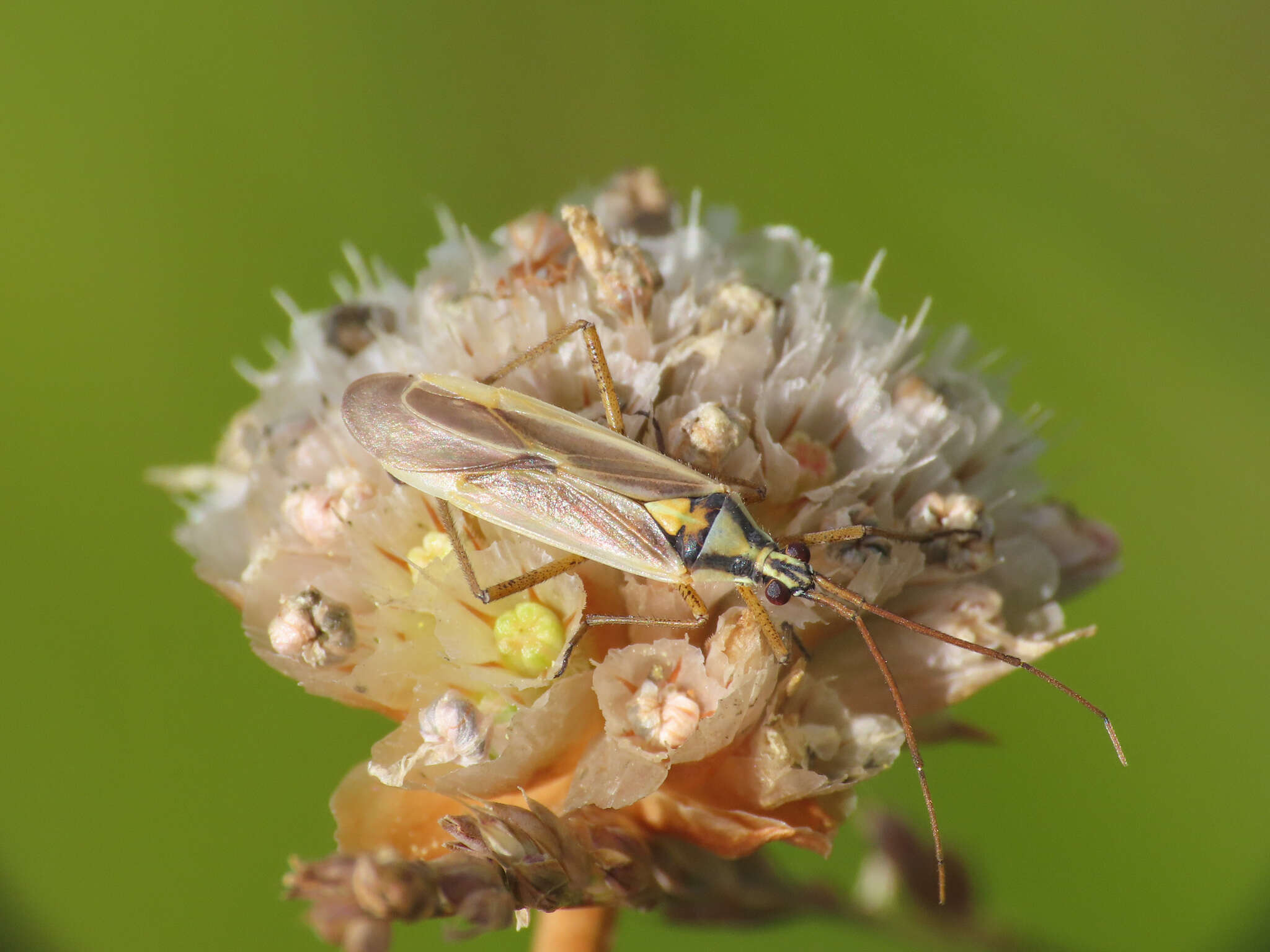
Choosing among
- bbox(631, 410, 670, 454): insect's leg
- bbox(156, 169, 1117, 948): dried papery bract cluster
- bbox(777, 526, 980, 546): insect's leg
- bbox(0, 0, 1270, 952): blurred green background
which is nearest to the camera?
bbox(156, 169, 1117, 948): dried papery bract cluster

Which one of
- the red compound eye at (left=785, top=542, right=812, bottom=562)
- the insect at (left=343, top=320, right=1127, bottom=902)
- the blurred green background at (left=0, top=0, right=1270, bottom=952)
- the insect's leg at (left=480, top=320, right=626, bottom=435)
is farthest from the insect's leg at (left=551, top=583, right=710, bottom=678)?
the blurred green background at (left=0, top=0, right=1270, bottom=952)

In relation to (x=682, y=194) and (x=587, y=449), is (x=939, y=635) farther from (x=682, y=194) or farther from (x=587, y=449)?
(x=682, y=194)

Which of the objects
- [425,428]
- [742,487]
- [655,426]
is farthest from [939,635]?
[425,428]

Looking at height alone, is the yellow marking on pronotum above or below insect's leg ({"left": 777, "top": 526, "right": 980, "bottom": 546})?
above

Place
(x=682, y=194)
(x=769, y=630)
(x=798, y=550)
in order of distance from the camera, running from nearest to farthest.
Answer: (x=769, y=630), (x=798, y=550), (x=682, y=194)

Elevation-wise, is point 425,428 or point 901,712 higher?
point 425,428

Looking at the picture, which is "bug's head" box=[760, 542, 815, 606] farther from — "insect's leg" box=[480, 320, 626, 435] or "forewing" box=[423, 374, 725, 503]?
"insect's leg" box=[480, 320, 626, 435]

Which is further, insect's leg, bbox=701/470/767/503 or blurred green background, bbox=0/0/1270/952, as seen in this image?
blurred green background, bbox=0/0/1270/952
